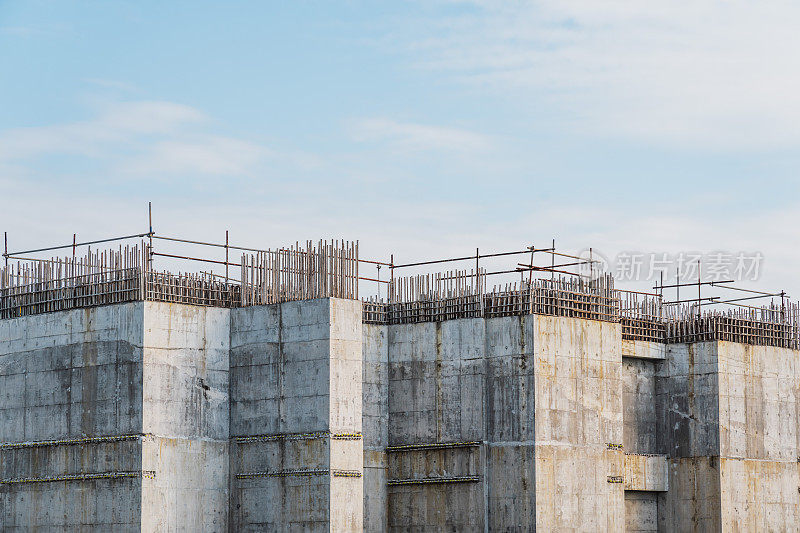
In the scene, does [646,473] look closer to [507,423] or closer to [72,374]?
[507,423]

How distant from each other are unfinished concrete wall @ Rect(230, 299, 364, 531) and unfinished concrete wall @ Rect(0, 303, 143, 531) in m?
2.55

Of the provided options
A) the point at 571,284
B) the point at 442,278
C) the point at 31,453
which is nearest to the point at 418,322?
the point at 442,278

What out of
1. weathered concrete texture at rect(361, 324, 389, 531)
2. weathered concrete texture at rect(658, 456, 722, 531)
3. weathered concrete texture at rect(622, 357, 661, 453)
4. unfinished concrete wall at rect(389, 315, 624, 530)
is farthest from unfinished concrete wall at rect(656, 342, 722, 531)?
weathered concrete texture at rect(361, 324, 389, 531)

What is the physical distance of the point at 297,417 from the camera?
29.8 meters

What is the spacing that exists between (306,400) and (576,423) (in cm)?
635

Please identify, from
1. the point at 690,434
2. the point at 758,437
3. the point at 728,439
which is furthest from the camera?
the point at 758,437

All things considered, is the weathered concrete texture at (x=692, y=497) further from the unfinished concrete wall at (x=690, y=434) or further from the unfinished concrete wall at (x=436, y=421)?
the unfinished concrete wall at (x=436, y=421)

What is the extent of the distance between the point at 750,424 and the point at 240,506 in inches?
566

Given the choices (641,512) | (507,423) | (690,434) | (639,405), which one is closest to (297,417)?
(507,423)

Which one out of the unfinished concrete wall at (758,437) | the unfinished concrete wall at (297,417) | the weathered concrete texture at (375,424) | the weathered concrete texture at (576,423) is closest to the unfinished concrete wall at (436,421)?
the weathered concrete texture at (375,424)

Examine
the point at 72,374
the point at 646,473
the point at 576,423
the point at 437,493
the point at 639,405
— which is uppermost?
the point at 72,374

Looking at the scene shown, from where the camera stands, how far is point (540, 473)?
1214 inches

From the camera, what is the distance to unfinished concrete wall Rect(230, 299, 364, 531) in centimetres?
2931

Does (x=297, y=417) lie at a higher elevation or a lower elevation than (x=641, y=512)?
higher
